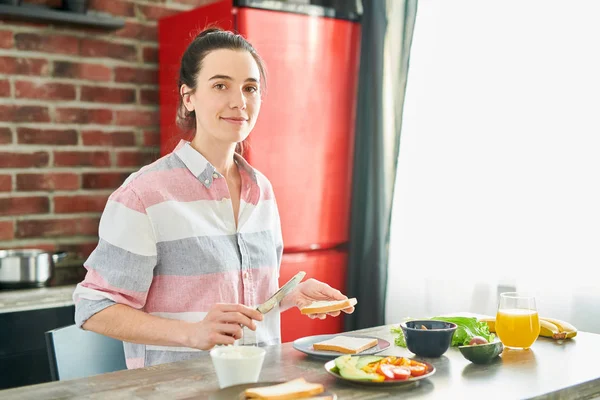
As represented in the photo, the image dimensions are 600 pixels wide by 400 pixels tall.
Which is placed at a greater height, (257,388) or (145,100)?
(145,100)

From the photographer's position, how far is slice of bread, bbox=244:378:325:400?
1247 mm

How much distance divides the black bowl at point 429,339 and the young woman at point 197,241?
201 millimetres

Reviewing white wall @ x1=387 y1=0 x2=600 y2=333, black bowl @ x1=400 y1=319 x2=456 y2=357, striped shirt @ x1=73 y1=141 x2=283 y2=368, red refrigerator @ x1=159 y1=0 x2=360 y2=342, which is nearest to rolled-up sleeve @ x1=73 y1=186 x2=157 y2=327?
striped shirt @ x1=73 y1=141 x2=283 y2=368

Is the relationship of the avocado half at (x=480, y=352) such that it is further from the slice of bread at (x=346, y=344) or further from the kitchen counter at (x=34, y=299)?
the kitchen counter at (x=34, y=299)

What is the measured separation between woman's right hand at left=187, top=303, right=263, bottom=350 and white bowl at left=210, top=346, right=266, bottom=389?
12cm

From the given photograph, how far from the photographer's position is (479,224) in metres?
2.70

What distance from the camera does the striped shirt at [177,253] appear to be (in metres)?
→ 1.68

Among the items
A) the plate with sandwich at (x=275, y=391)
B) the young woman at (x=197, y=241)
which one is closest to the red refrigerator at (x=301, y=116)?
the young woman at (x=197, y=241)

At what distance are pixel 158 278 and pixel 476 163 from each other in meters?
1.38

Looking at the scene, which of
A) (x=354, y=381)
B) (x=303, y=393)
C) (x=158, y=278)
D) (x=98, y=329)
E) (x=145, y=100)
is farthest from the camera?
(x=145, y=100)

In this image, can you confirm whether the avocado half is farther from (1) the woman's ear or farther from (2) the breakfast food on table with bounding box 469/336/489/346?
(1) the woman's ear

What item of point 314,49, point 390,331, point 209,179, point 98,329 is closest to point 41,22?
point 314,49

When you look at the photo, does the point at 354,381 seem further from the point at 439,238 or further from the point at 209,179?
the point at 439,238

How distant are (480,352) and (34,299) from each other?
1.56m
